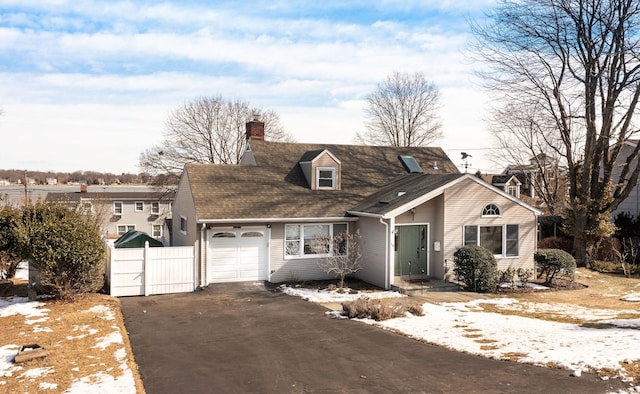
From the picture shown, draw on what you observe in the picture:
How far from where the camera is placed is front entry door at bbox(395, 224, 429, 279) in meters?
18.4

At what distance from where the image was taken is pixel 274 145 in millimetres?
23766

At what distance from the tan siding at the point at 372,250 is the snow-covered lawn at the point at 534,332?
7.97 ft

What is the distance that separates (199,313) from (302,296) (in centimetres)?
378

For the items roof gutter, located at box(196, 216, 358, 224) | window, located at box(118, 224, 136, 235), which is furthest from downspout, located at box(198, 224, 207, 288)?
window, located at box(118, 224, 136, 235)

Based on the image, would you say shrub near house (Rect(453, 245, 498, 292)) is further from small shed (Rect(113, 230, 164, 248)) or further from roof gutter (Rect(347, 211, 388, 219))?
small shed (Rect(113, 230, 164, 248))

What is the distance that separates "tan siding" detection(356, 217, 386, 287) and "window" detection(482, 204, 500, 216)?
429 cm

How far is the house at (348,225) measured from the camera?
17.9 m

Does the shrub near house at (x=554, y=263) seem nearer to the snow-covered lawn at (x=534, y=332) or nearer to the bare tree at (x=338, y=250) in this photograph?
the snow-covered lawn at (x=534, y=332)

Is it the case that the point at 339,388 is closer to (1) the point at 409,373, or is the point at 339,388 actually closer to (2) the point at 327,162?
(1) the point at 409,373

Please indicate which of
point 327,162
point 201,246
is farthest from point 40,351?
point 327,162

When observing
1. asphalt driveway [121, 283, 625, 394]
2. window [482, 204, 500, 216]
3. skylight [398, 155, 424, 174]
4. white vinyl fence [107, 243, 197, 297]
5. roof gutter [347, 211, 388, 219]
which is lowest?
asphalt driveway [121, 283, 625, 394]

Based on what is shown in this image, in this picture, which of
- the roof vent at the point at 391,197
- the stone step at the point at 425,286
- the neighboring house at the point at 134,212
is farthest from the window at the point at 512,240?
the neighboring house at the point at 134,212

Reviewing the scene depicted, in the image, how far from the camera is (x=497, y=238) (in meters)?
18.9

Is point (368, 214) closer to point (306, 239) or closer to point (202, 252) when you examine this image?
point (306, 239)
